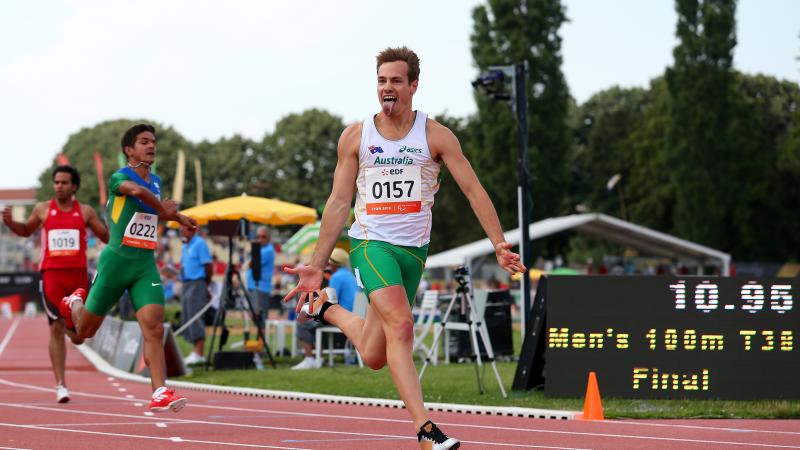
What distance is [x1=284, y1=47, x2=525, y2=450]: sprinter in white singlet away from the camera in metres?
7.05

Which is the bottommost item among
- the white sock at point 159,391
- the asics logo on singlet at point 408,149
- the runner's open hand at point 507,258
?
the white sock at point 159,391

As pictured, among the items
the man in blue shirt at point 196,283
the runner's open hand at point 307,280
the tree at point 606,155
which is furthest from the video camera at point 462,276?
the tree at point 606,155

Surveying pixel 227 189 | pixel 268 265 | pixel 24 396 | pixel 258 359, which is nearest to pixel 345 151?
pixel 24 396

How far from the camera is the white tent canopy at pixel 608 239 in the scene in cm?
4338

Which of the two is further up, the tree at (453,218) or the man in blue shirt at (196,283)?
the tree at (453,218)

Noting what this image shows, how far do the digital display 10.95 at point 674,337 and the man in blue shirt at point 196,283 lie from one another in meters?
8.48

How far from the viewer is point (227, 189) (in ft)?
303

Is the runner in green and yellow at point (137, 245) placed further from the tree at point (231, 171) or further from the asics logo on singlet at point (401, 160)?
the tree at point (231, 171)

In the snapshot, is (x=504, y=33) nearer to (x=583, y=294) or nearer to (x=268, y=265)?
(x=268, y=265)

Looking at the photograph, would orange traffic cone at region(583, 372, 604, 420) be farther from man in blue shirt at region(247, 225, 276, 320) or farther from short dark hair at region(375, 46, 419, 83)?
man in blue shirt at region(247, 225, 276, 320)

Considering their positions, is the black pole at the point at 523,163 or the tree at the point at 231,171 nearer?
the black pole at the point at 523,163

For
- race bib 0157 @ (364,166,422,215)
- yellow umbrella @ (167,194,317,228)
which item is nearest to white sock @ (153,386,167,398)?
race bib 0157 @ (364,166,422,215)

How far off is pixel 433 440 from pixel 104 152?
8968 cm

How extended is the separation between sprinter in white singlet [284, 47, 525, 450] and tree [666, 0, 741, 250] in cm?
5769
